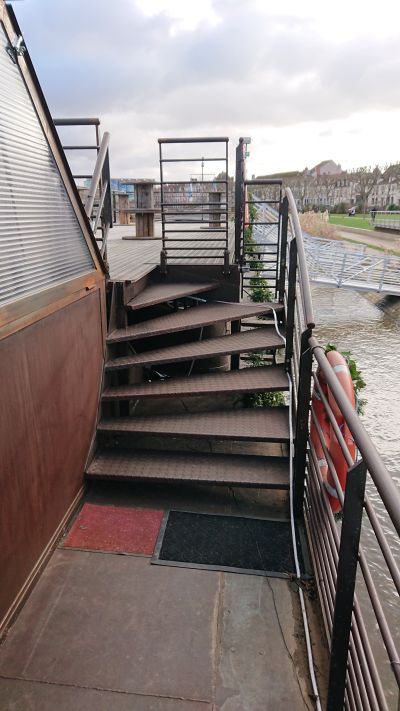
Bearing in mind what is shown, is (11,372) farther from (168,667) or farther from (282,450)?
(282,450)

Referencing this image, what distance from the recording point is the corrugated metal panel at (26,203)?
2.12m

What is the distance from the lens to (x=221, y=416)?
3369 millimetres

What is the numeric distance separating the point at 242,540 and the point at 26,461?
50.0 inches

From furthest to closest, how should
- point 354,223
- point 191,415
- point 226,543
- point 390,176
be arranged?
point 390,176 → point 354,223 → point 191,415 → point 226,543

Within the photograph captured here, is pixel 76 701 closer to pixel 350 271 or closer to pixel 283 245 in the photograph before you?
pixel 283 245

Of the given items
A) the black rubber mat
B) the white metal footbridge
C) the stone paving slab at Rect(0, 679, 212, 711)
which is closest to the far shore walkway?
the white metal footbridge

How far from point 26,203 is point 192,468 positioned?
184 centimetres

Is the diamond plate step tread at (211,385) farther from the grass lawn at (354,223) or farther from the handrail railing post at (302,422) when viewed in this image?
the grass lawn at (354,223)

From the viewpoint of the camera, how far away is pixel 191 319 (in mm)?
3984

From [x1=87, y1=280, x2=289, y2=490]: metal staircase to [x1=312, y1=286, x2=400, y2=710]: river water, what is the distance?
974 mm

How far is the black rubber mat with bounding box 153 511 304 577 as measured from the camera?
2.48 m

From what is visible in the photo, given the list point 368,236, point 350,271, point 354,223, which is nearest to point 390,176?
point 354,223

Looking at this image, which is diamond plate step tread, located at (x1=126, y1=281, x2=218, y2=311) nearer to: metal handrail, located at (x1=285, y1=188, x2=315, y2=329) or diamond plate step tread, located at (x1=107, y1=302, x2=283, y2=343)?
diamond plate step tread, located at (x1=107, y1=302, x2=283, y2=343)

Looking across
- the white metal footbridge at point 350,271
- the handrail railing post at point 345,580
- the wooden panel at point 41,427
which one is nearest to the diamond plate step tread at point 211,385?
the wooden panel at point 41,427
